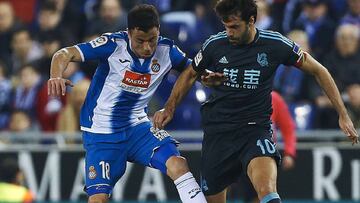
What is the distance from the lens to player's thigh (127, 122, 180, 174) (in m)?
10.9

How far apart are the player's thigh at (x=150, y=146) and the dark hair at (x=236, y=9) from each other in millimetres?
1303

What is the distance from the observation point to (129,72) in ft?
36.0

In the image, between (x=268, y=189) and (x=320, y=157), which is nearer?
(x=268, y=189)

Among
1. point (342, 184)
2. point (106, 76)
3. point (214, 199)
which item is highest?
point (106, 76)

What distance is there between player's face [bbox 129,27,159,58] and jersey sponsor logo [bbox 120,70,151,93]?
196mm

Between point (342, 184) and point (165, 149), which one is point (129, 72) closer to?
point (165, 149)

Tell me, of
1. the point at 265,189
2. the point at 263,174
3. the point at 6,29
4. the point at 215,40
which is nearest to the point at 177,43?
the point at 6,29

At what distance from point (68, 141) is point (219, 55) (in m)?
6.10

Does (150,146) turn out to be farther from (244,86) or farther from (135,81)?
(244,86)

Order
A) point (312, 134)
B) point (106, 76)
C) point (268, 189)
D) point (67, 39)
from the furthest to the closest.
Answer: point (67, 39), point (312, 134), point (106, 76), point (268, 189)

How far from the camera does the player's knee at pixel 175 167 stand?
1063cm

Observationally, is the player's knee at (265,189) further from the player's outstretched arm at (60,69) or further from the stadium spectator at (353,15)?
the stadium spectator at (353,15)

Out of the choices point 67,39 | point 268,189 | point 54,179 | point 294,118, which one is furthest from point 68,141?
point 268,189

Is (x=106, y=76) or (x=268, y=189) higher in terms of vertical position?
(x=106, y=76)
